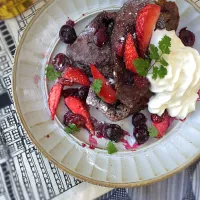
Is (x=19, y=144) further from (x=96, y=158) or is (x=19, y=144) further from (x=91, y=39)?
(x=91, y=39)

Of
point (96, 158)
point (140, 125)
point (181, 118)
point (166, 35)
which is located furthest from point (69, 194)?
point (166, 35)

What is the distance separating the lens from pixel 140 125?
6.28ft

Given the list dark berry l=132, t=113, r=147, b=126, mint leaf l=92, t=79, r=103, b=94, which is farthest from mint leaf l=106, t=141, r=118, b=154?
mint leaf l=92, t=79, r=103, b=94

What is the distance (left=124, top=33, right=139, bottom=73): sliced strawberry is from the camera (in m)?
1.70

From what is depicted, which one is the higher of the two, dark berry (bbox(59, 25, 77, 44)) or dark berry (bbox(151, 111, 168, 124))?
dark berry (bbox(59, 25, 77, 44))

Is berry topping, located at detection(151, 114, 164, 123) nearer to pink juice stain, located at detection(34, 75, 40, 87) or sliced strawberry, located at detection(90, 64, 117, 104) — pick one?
sliced strawberry, located at detection(90, 64, 117, 104)

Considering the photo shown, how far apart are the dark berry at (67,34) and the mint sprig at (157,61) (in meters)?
0.41

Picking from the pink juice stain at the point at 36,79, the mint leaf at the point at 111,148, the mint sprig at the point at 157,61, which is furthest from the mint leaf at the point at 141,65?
the pink juice stain at the point at 36,79

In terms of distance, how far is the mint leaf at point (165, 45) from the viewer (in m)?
1.68

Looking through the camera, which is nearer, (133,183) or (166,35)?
(166,35)

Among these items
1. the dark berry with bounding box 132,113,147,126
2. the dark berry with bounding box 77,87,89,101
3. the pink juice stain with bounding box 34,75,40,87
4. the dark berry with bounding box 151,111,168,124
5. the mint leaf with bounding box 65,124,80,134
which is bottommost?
the dark berry with bounding box 151,111,168,124

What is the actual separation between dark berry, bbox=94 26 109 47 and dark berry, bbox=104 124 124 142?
0.37 m

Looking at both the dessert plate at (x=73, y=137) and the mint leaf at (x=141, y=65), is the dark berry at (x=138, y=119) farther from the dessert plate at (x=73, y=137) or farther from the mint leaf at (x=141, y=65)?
the mint leaf at (x=141, y=65)

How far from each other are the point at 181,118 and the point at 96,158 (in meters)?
0.43
